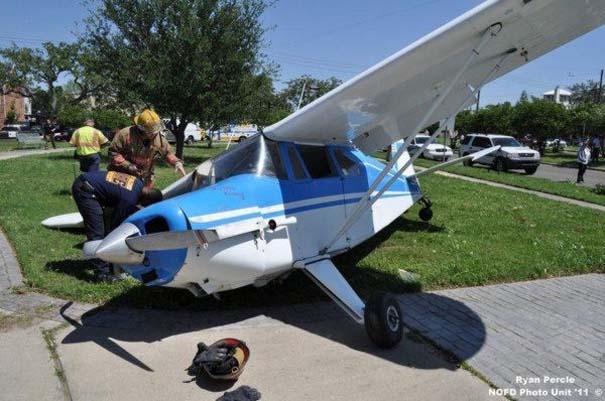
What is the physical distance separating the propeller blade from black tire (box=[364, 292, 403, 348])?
1.72 meters

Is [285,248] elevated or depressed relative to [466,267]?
elevated

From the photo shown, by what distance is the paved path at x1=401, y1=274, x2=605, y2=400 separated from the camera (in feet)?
14.1

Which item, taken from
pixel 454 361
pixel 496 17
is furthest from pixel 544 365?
pixel 496 17

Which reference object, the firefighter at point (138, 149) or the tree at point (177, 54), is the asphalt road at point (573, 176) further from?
the firefighter at point (138, 149)

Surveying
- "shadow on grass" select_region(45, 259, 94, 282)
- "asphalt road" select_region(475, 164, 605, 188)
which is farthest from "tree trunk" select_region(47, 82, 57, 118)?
"shadow on grass" select_region(45, 259, 94, 282)

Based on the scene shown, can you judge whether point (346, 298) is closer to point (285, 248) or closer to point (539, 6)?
point (285, 248)

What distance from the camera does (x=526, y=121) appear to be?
4438 centimetres

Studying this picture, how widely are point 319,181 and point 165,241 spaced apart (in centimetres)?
216

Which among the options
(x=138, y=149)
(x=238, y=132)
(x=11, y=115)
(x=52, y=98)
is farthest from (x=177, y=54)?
(x=11, y=115)

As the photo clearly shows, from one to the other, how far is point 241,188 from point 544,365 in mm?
3121

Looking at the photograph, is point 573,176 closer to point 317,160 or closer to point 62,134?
point 317,160

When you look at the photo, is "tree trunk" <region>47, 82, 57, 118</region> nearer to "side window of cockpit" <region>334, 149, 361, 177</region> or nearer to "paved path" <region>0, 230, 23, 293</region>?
"paved path" <region>0, 230, 23, 293</region>

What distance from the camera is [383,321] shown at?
4.50 m

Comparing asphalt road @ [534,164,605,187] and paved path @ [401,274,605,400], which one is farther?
asphalt road @ [534,164,605,187]
